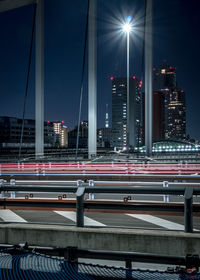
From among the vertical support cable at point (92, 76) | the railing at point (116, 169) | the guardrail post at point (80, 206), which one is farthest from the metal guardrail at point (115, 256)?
the vertical support cable at point (92, 76)

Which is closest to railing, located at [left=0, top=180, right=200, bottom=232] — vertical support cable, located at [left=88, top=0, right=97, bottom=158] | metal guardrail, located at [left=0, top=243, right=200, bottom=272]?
metal guardrail, located at [left=0, top=243, right=200, bottom=272]

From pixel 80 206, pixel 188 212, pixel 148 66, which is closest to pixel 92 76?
pixel 148 66

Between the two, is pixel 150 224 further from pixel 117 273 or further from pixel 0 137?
pixel 0 137

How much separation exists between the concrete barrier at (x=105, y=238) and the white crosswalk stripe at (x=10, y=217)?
1.38m

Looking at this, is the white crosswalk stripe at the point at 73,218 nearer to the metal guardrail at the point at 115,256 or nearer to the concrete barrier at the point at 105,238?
the concrete barrier at the point at 105,238

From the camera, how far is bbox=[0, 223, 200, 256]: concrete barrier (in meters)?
4.61

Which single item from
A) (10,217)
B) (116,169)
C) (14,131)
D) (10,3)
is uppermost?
(10,3)

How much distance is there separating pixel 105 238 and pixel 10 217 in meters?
2.98

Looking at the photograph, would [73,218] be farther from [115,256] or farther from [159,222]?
[115,256]

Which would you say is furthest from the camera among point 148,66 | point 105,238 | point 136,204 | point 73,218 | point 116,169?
point 148,66

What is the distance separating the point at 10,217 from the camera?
7039 millimetres

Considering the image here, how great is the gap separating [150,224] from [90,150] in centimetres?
2728

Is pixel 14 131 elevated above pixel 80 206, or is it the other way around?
pixel 14 131

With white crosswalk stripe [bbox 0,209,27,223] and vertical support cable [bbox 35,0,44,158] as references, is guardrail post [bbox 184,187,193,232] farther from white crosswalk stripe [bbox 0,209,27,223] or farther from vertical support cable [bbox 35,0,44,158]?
vertical support cable [bbox 35,0,44,158]
